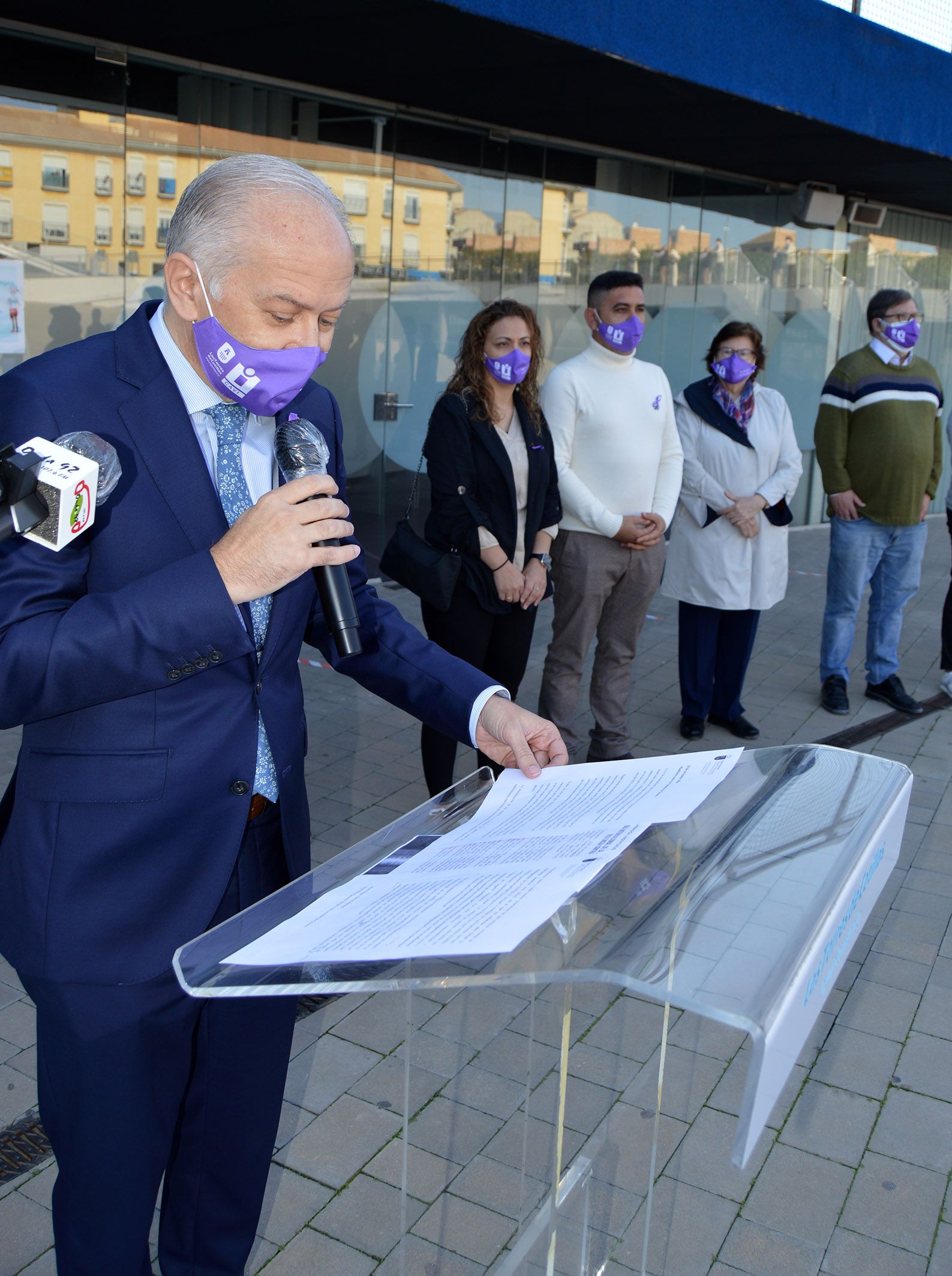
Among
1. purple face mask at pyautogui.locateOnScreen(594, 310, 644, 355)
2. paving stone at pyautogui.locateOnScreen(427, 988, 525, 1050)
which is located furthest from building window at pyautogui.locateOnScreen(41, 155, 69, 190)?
paving stone at pyautogui.locateOnScreen(427, 988, 525, 1050)

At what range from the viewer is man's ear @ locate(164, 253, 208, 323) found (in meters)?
1.70

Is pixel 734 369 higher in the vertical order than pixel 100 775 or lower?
higher

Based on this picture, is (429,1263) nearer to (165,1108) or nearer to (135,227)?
(165,1108)

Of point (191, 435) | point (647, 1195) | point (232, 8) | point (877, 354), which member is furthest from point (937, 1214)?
point (232, 8)

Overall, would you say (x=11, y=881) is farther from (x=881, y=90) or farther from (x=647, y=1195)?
(x=881, y=90)

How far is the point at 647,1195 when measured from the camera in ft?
6.62

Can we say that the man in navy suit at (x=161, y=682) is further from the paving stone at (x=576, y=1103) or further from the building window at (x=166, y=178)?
the building window at (x=166, y=178)

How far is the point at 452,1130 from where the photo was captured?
3004 millimetres

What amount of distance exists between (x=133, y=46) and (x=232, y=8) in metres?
1.44

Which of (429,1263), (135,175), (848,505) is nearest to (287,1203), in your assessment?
(429,1263)

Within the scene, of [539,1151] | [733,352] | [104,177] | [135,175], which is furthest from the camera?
[135,175]

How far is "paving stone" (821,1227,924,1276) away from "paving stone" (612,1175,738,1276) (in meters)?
0.23

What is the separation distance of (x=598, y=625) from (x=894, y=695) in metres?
2.15

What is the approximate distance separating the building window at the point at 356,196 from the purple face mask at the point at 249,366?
23.3 ft
